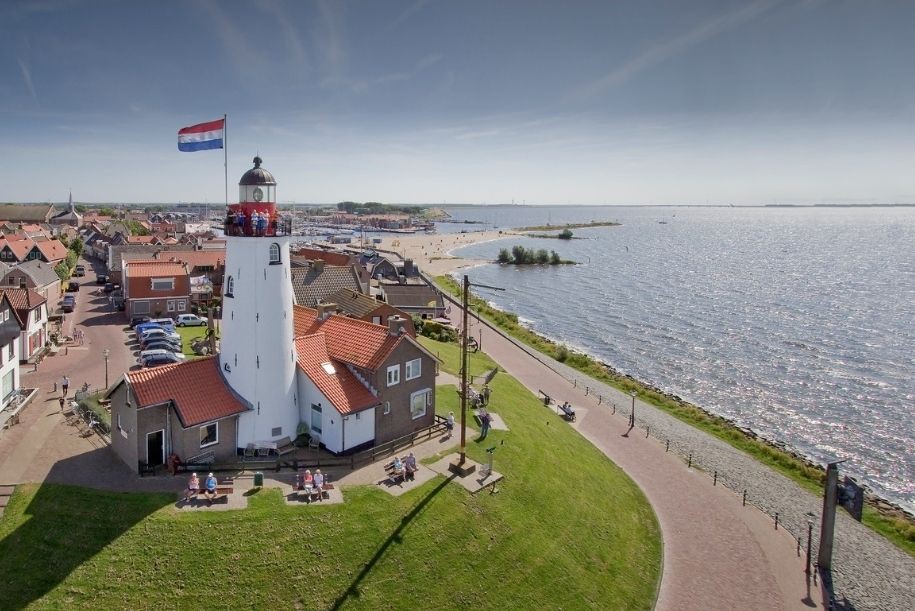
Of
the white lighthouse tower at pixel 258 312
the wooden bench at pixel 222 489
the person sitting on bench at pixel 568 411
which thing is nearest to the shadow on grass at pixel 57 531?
the wooden bench at pixel 222 489

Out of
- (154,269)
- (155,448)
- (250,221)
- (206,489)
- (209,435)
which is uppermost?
(250,221)

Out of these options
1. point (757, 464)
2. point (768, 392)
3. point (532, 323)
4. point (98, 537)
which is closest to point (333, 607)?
point (98, 537)

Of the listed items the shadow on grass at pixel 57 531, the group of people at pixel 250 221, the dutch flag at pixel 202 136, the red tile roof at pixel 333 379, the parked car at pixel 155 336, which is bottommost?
the shadow on grass at pixel 57 531

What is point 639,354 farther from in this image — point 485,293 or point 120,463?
point 120,463

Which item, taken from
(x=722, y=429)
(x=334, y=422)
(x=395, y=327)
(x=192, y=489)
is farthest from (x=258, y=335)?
(x=722, y=429)

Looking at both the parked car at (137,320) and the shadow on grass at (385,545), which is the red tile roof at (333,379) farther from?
the parked car at (137,320)

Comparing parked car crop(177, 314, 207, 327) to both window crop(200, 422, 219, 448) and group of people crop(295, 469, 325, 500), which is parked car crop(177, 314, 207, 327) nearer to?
window crop(200, 422, 219, 448)

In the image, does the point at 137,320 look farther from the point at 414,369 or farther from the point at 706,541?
the point at 706,541
